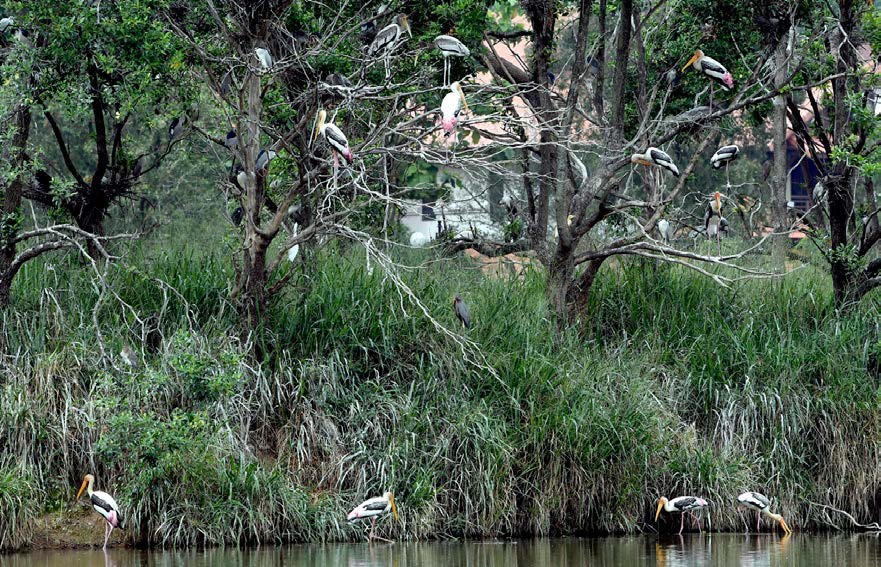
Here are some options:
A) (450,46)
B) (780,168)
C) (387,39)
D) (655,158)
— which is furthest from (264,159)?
(780,168)

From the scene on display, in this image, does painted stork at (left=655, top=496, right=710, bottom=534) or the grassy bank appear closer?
the grassy bank

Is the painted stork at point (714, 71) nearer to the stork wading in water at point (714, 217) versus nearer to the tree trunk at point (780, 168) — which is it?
the tree trunk at point (780, 168)

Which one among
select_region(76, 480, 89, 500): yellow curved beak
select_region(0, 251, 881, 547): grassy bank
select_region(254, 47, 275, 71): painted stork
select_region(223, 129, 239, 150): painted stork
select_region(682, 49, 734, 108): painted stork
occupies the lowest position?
select_region(76, 480, 89, 500): yellow curved beak

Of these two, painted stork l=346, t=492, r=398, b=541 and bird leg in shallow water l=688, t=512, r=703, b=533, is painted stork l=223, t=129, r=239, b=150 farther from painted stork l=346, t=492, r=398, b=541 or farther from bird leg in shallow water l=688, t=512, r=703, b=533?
bird leg in shallow water l=688, t=512, r=703, b=533

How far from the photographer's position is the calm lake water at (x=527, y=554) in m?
8.68

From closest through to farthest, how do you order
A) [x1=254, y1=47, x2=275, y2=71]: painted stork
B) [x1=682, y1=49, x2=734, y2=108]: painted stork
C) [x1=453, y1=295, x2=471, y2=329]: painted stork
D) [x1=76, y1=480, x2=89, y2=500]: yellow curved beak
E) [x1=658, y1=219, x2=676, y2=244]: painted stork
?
[x1=76, y1=480, x2=89, y2=500]: yellow curved beak, [x1=254, y1=47, x2=275, y2=71]: painted stork, [x1=453, y1=295, x2=471, y2=329]: painted stork, [x1=682, y1=49, x2=734, y2=108]: painted stork, [x1=658, y1=219, x2=676, y2=244]: painted stork

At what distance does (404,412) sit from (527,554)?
1866 mm

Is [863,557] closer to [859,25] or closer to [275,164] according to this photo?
[859,25]

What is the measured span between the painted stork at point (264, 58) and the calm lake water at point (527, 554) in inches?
158

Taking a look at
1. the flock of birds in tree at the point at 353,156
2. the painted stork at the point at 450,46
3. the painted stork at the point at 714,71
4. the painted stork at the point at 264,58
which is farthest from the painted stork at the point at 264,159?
the painted stork at the point at 714,71

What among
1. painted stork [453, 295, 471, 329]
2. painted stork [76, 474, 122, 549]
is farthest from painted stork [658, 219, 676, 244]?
painted stork [76, 474, 122, 549]

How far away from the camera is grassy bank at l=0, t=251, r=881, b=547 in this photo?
31.9 ft

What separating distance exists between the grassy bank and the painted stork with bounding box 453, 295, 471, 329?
0.26 metres

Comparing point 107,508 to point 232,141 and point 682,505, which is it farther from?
point 682,505
